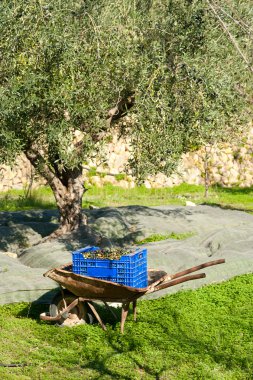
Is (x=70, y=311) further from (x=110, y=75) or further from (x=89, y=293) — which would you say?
(x=110, y=75)

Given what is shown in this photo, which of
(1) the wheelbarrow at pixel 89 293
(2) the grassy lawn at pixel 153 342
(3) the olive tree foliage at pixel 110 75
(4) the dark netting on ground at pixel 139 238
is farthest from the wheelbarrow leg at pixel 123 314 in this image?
(3) the olive tree foliage at pixel 110 75

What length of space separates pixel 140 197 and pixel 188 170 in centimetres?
564

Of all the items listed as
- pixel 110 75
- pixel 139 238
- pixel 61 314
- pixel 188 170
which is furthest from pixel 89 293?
pixel 188 170

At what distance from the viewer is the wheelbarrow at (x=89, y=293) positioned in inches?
516

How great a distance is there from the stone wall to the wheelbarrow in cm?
2302

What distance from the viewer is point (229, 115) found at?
19.1 meters

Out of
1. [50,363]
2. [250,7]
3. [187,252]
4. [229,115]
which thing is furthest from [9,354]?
[250,7]

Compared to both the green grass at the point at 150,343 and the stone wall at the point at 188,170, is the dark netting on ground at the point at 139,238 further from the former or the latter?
the stone wall at the point at 188,170

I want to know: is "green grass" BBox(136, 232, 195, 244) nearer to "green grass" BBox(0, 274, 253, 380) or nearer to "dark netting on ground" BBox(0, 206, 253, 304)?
"dark netting on ground" BBox(0, 206, 253, 304)

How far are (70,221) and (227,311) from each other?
7636mm

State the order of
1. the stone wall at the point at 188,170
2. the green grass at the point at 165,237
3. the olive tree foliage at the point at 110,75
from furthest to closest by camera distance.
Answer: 1. the stone wall at the point at 188,170
2. the green grass at the point at 165,237
3. the olive tree foliage at the point at 110,75

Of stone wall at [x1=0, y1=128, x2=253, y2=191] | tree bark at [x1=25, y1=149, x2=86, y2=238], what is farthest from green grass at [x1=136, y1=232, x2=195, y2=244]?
stone wall at [x1=0, y1=128, x2=253, y2=191]

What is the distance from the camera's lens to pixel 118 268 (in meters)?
13.4

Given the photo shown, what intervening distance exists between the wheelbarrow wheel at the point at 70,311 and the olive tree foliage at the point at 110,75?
4.20m
